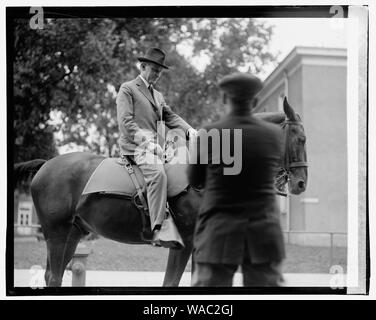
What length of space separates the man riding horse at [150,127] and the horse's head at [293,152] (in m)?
0.71

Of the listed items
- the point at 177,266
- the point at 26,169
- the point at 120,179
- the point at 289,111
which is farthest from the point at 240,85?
the point at 26,169

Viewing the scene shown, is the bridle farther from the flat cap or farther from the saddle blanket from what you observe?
the saddle blanket

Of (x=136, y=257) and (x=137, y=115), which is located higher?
(x=137, y=115)

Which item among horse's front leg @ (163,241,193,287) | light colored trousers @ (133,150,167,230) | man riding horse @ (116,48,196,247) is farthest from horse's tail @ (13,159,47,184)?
horse's front leg @ (163,241,193,287)

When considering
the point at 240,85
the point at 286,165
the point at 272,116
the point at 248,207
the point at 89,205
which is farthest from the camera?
the point at 89,205

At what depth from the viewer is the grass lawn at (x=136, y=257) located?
429cm

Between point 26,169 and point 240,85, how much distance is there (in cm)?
193

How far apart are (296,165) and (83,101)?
2.13 m

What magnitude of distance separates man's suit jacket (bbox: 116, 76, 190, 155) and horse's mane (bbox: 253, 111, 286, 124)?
2.16 ft

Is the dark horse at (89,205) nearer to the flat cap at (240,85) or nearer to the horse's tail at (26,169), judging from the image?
the horse's tail at (26,169)

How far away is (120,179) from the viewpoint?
4.55 m

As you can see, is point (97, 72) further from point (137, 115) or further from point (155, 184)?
point (155, 184)

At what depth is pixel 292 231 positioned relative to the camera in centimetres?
427

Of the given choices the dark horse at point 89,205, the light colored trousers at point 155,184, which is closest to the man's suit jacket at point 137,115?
the light colored trousers at point 155,184
